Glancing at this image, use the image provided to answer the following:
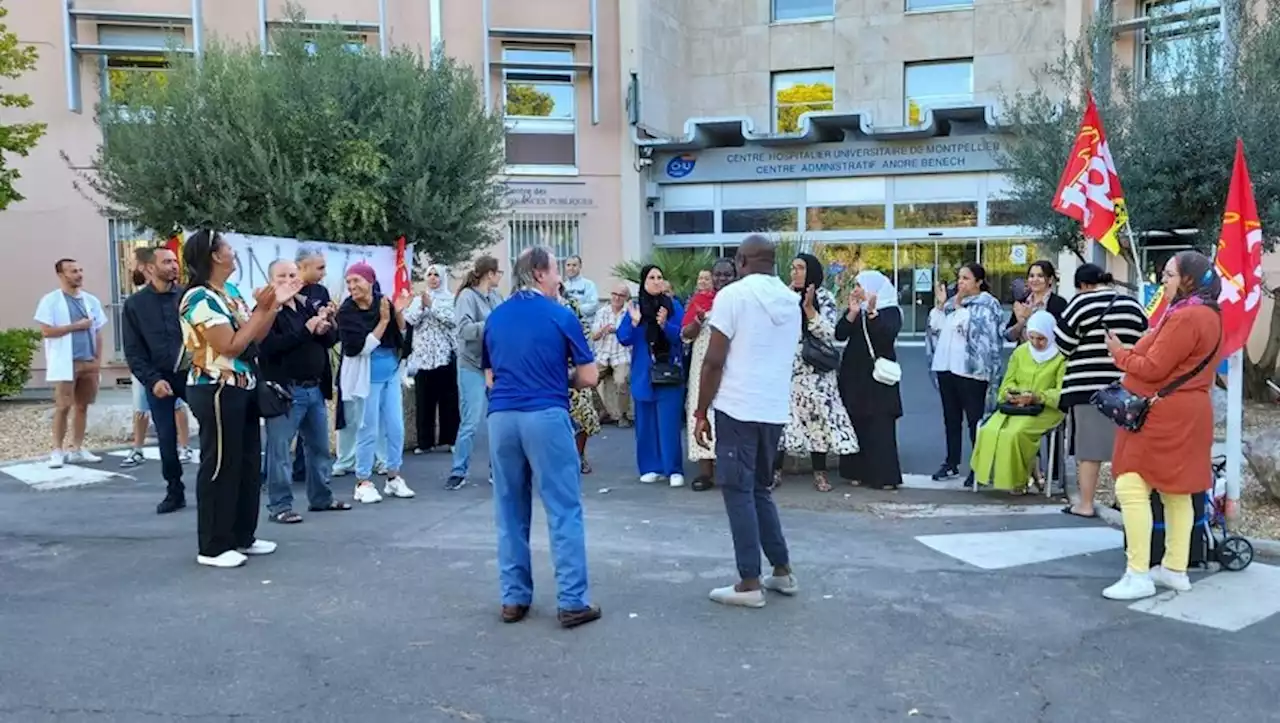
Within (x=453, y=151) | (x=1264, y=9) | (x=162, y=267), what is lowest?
(x=162, y=267)

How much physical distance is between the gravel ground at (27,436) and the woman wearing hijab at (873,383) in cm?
768

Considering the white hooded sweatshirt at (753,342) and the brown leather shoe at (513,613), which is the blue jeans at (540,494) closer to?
the brown leather shoe at (513,613)

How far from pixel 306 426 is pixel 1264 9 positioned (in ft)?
43.9

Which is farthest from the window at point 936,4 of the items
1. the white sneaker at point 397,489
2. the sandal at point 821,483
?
the white sneaker at point 397,489

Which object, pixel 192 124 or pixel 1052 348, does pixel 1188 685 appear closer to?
pixel 1052 348

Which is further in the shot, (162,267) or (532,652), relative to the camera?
(162,267)

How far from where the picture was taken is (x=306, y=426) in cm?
698

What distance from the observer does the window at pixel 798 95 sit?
22297mm

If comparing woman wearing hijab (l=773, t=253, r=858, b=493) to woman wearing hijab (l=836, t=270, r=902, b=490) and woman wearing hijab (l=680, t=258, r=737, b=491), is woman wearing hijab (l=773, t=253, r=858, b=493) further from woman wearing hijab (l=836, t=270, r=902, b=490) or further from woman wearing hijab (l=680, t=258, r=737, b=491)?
woman wearing hijab (l=680, t=258, r=737, b=491)

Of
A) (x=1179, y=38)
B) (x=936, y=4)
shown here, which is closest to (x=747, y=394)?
(x=1179, y=38)

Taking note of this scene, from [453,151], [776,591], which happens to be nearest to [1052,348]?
[776,591]

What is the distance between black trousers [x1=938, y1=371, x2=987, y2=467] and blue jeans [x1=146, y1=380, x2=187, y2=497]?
5.90m

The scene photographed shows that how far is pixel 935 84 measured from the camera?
21.6 m

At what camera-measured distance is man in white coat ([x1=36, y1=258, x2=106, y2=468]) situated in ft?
29.6
